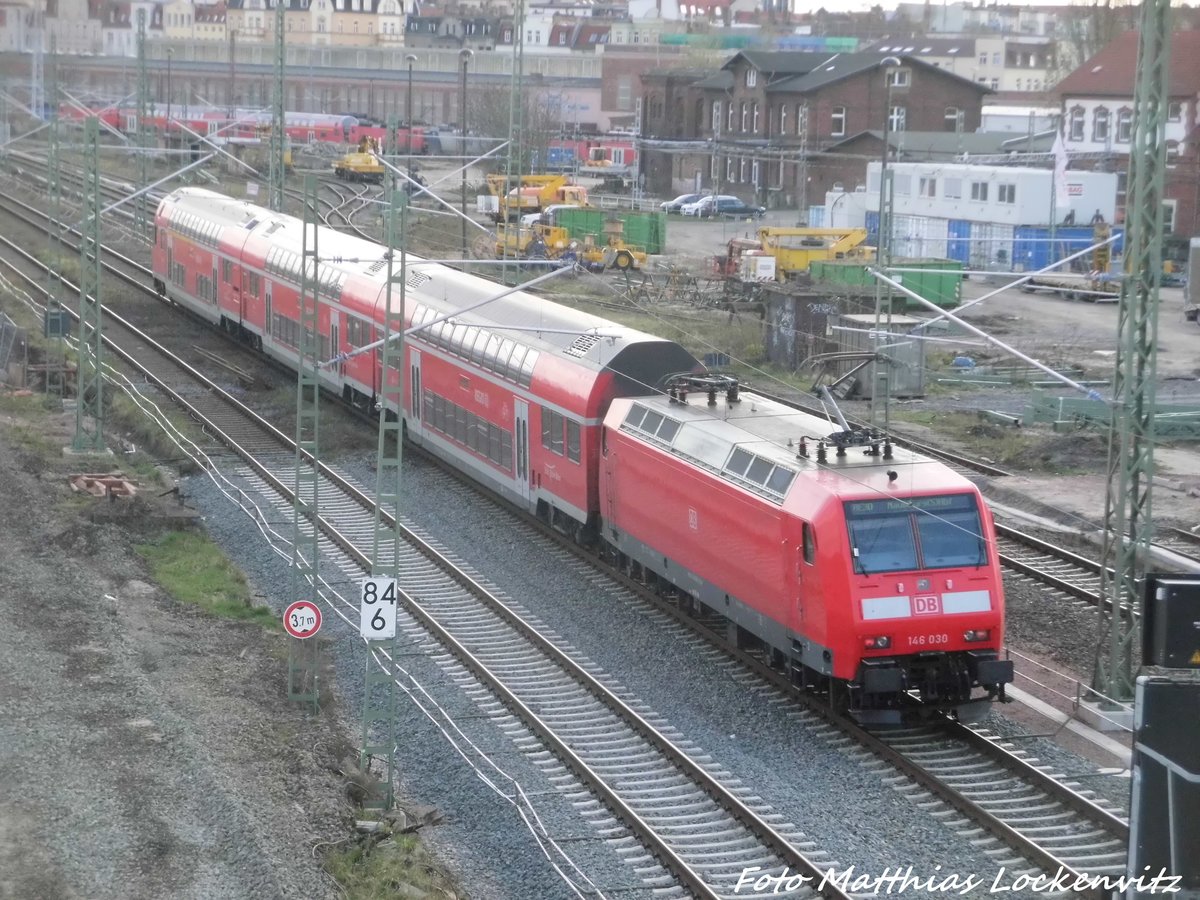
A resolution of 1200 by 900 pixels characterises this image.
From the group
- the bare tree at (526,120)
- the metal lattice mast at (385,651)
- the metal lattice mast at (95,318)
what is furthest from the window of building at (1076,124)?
the metal lattice mast at (385,651)

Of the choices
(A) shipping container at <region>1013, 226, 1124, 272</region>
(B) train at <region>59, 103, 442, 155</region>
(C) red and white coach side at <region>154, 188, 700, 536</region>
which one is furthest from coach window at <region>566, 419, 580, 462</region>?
(B) train at <region>59, 103, 442, 155</region>

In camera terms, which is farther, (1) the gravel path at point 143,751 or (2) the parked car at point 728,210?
(2) the parked car at point 728,210

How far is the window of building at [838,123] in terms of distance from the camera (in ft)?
272

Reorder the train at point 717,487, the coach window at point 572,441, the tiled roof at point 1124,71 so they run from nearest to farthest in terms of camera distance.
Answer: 1. the train at point 717,487
2. the coach window at point 572,441
3. the tiled roof at point 1124,71

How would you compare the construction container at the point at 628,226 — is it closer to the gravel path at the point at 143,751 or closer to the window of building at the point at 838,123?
the window of building at the point at 838,123

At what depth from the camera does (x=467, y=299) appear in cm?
3020

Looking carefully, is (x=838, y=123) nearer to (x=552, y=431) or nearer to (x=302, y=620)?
(x=552, y=431)

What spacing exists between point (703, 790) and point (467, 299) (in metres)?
15.7

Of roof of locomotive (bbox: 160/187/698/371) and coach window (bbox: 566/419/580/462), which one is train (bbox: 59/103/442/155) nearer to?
roof of locomotive (bbox: 160/187/698/371)

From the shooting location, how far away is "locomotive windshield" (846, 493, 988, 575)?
16828 millimetres

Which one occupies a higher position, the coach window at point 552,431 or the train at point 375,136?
the train at point 375,136

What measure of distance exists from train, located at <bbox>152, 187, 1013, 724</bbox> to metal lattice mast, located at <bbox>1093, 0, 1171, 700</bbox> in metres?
1.47

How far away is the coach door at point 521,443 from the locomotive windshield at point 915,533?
963cm

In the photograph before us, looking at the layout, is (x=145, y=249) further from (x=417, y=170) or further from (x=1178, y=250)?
(x=1178, y=250)
